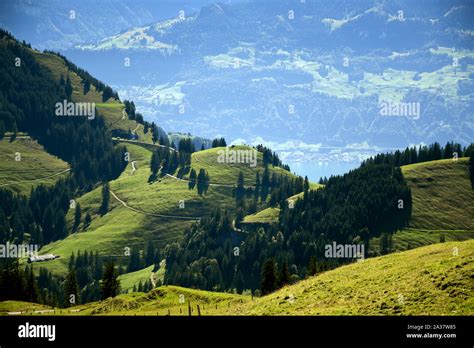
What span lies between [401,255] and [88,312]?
51336 millimetres

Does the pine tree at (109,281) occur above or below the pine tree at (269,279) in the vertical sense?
below

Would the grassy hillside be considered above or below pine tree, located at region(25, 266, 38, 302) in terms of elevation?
above

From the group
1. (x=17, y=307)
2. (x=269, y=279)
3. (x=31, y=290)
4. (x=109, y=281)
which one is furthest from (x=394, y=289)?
(x=31, y=290)

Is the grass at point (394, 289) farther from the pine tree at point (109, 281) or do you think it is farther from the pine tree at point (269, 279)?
the pine tree at point (109, 281)

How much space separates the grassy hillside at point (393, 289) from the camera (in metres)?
60.2

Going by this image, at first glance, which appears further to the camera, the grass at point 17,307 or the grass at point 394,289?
the grass at point 17,307

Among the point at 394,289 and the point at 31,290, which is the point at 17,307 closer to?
the point at 31,290

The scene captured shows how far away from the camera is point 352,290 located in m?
72.1

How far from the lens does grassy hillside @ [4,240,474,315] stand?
60.2m

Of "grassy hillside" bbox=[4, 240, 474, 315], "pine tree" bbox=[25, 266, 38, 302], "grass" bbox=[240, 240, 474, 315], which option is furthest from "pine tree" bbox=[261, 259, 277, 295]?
"pine tree" bbox=[25, 266, 38, 302]

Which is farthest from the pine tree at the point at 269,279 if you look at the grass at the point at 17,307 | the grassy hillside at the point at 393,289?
the grass at the point at 17,307


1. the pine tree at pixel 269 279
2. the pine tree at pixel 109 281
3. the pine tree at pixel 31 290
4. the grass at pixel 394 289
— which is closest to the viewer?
the grass at pixel 394 289

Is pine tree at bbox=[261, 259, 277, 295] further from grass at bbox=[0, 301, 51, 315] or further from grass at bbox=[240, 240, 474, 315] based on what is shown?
grass at bbox=[0, 301, 51, 315]
